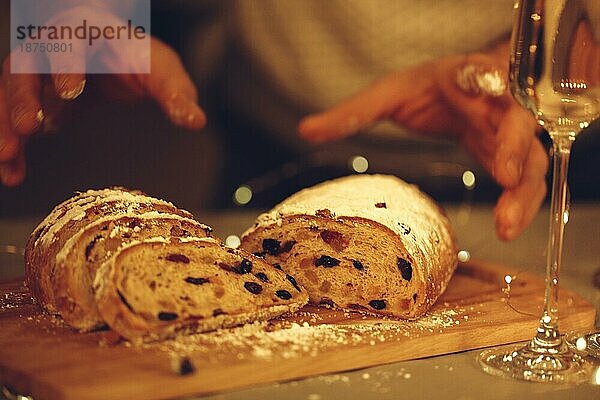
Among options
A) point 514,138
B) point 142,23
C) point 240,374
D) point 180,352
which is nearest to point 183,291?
point 180,352

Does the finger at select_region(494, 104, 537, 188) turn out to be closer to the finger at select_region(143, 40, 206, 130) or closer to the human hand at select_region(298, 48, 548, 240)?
the human hand at select_region(298, 48, 548, 240)

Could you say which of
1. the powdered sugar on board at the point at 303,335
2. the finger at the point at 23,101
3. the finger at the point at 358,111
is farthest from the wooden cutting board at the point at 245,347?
the finger at the point at 358,111

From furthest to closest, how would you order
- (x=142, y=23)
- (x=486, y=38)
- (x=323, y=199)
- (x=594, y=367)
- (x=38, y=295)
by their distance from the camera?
(x=486, y=38) → (x=142, y=23) → (x=323, y=199) → (x=38, y=295) → (x=594, y=367)

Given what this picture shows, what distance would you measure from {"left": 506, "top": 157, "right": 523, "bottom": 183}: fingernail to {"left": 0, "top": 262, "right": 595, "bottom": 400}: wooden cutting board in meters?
0.31

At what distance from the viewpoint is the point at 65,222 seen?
6.23 ft

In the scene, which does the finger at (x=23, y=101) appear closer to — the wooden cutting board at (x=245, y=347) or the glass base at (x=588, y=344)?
the wooden cutting board at (x=245, y=347)

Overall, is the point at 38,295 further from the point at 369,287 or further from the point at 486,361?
the point at 486,361

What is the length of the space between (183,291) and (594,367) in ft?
2.67

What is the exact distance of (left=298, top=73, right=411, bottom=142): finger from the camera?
261 cm

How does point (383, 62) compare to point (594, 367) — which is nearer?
point (594, 367)

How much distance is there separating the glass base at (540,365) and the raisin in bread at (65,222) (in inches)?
31.8

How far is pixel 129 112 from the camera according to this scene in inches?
144

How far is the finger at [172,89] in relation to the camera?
2.24 metres

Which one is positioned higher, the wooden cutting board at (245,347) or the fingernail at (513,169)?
the fingernail at (513,169)
